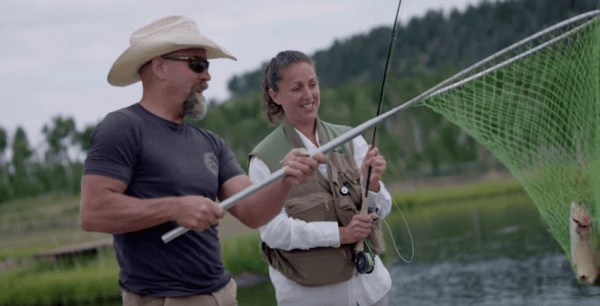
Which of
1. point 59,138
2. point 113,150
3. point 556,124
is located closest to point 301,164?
point 113,150

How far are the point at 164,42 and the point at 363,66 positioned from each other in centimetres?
10288

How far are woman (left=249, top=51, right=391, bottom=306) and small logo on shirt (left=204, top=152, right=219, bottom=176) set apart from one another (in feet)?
1.39

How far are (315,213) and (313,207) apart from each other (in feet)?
0.09

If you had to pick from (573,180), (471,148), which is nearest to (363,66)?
(471,148)

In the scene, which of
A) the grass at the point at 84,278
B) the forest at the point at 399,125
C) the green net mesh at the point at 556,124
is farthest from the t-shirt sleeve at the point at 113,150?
the forest at the point at 399,125

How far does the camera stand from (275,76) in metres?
2.88

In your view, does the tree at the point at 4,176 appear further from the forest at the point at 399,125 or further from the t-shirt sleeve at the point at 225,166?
the t-shirt sleeve at the point at 225,166

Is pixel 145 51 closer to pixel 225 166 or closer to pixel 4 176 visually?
pixel 225 166

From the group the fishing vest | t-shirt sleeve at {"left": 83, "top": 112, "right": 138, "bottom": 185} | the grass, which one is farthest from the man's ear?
the grass

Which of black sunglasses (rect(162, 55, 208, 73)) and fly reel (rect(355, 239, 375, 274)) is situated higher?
black sunglasses (rect(162, 55, 208, 73))

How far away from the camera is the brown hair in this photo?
285 cm

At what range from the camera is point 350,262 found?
2727 mm

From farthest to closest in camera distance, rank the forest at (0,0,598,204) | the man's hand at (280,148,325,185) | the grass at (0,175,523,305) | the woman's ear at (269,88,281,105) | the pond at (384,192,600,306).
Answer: the forest at (0,0,598,204), the grass at (0,175,523,305), the pond at (384,192,600,306), the woman's ear at (269,88,281,105), the man's hand at (280,148,325,185)

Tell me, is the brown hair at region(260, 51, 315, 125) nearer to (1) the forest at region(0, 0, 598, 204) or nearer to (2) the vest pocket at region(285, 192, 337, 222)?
(2) the vest pocket at region(285, 192, 337, 222)
